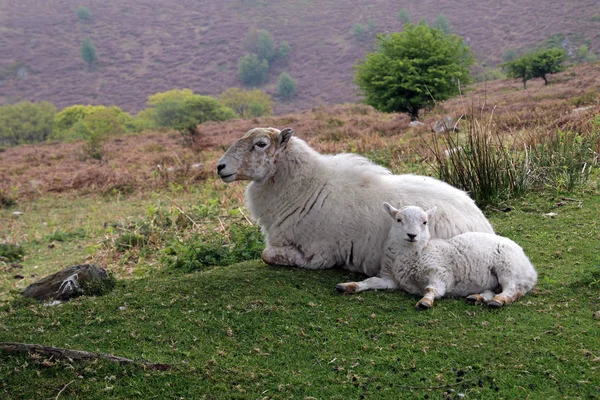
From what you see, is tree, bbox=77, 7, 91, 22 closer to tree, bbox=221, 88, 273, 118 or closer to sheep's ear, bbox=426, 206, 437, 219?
tree, bbox=221, 88, 273, 118

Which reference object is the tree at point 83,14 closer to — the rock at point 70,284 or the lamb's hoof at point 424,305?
the rock at point 70,284

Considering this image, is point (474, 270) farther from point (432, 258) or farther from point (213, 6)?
point (213, 6)

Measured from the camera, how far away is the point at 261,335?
464 cm

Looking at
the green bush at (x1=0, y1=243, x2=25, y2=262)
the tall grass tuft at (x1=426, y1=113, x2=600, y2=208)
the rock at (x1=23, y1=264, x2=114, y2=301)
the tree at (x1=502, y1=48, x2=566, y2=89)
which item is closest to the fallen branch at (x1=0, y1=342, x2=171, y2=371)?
the rock at (x1=23, y1=264, x2=114, y2=301)

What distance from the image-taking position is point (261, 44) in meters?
113

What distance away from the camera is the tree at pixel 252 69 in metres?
107

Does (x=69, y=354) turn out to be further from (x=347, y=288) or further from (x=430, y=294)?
(x=430, y=294)

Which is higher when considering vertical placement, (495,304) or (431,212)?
(431,212)

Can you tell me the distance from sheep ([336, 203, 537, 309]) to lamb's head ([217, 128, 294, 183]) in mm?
1641

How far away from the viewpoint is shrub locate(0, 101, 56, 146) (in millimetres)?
69250

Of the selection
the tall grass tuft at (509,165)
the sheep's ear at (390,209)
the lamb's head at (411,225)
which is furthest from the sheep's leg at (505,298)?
the tall grass tuft at (509,165)

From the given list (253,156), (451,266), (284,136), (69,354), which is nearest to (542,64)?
(284,136)

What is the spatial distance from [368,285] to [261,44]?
113 m

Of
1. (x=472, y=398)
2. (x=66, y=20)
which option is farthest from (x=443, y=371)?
Result: (x=66, y=20)
